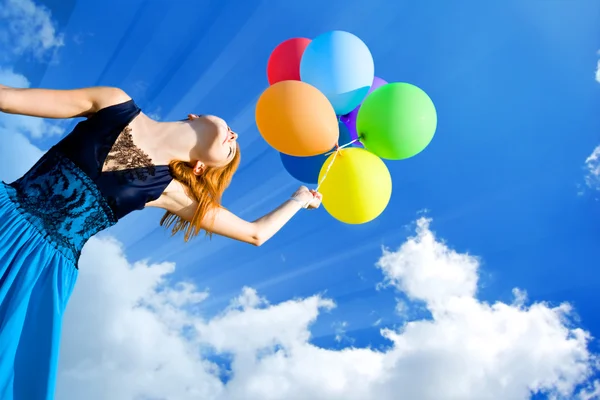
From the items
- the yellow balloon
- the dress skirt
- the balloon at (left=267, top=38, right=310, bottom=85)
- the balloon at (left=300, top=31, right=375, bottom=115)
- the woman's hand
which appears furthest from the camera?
the balloon at (left=267, top=38, right=310, bottom=85)

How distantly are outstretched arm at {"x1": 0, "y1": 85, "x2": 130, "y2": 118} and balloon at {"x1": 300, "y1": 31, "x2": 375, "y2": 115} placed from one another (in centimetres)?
213

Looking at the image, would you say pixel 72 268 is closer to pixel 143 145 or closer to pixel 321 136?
pixel 143 145

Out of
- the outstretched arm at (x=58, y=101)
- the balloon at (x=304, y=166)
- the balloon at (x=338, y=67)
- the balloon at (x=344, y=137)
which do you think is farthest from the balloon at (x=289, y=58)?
the outstretched arm at (x=58, y=101)

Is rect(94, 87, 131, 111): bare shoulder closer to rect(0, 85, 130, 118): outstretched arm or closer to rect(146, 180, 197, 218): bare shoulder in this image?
rect(0, 85, 130, 118): outstretched arm

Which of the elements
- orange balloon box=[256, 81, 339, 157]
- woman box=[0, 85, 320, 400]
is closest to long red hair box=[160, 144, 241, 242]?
woman box=[0, 85, 320, 400]

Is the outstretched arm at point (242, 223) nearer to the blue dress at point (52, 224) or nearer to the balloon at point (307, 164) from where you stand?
the blue dress at point (52, 224)

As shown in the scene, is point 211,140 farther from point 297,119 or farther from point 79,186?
point 297,119

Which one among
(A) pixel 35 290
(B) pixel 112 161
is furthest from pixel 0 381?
(B) pixel 112 161

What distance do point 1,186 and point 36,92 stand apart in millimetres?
481

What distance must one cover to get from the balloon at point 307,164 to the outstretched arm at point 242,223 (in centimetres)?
152

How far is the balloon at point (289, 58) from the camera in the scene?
479 centimetres

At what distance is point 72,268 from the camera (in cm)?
242

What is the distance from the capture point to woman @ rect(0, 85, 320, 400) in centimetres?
214

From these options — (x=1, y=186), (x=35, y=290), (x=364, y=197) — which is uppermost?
(x=364, y=197)
